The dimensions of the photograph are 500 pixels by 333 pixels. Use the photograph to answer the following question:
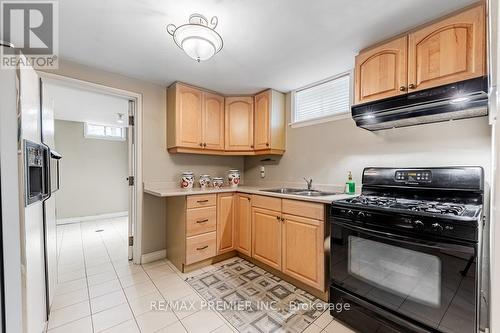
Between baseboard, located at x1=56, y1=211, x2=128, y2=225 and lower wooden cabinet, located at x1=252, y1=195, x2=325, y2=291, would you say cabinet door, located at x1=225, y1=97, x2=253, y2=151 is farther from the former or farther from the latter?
baseboard, located at x1=56, y1=211, x2=128, y2=225

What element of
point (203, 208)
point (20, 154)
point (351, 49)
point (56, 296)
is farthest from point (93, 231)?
point (351, 49)

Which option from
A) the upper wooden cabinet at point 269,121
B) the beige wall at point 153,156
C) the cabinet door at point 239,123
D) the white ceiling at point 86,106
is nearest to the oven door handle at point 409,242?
the upper wooden cabinet at point 269,121

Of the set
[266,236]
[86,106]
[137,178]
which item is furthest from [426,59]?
[86,106]

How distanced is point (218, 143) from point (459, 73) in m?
2.48

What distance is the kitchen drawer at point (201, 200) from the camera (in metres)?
2.38

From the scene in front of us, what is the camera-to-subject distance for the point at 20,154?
969 mm

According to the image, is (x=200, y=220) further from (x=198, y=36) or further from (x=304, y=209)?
(x=198, y=36)

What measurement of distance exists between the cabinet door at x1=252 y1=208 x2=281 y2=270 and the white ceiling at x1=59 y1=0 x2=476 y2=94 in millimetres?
1569

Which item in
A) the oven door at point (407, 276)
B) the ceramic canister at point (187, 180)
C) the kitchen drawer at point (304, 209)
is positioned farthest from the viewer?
the ceramic canister at point (187, 180)

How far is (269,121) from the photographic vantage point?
9.48ft

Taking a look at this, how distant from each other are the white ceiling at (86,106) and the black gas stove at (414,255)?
124 inches

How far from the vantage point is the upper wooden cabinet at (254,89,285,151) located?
2895 millimetres

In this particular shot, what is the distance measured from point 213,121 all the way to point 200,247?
1.66 m

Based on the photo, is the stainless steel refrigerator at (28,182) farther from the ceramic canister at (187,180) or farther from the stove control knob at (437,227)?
the stove control knob at (437,227)
